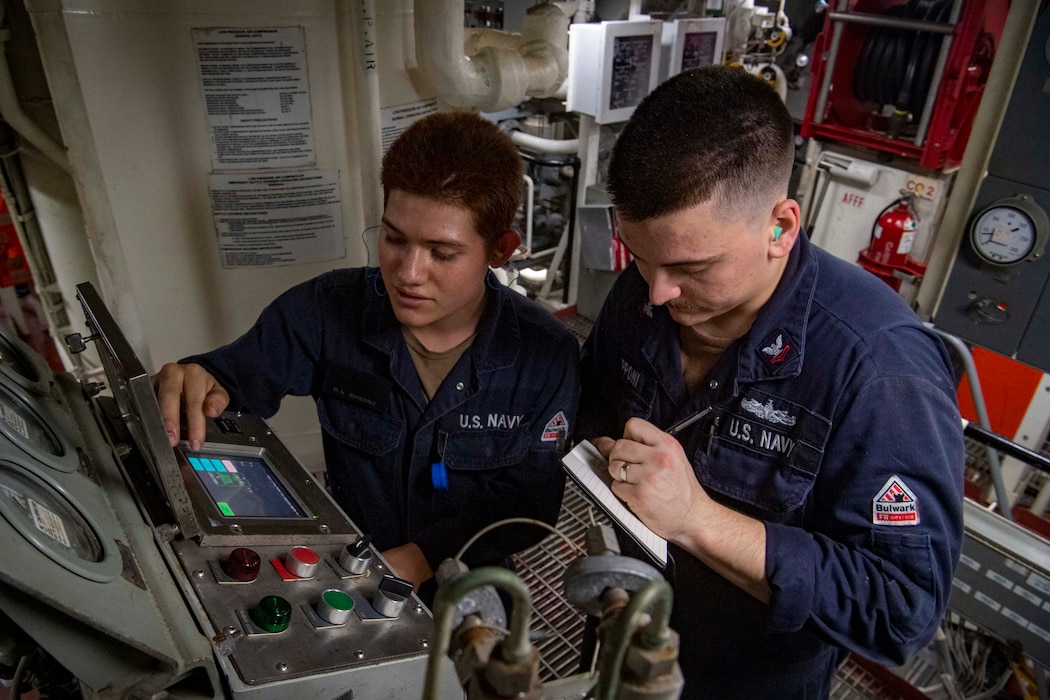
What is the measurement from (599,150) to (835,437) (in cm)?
275

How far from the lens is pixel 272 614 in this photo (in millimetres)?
924

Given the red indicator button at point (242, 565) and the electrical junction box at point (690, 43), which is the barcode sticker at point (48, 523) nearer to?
the red indicator button at point (242, 565)

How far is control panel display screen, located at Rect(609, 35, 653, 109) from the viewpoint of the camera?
3.30m

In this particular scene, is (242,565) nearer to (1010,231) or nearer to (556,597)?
(556,597)

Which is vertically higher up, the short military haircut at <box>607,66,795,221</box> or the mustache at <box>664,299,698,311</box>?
the short military haircut at <box>607,66,795,221</box>

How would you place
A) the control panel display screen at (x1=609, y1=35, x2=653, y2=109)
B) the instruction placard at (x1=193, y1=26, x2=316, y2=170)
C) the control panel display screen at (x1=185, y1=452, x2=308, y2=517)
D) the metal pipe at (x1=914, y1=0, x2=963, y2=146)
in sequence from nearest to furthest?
the control panel display screen at (x1=185, y1=452, x2=308, y2=517), the instruction placard at (x1=193, y1=26, x2=316, y2=170), the metal pipe at (x1=914, y1=0, x2=963, y2=146), the control panel display screen at (x1=609, y1=35, x2=653, y2=109)

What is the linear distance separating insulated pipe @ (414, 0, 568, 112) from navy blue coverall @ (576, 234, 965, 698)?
1105 mm

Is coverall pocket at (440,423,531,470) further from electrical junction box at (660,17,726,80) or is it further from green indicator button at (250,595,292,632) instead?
electrical junction box at (660,17,726,80)

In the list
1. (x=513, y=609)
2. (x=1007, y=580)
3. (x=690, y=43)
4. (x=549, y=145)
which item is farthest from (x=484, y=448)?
(x=690, y=43)

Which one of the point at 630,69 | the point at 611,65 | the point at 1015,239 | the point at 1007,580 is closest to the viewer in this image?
the point at 1007,580

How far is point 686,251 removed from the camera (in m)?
1.11

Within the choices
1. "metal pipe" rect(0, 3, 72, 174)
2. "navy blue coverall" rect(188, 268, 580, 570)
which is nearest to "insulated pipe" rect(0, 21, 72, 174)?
"metal pipe" rect(0, 3, 72, 174)

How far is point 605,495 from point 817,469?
0.38 m

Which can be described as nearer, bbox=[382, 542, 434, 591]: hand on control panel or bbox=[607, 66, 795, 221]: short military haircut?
bbox=[607, 66, 795, 221]: short military haircut
